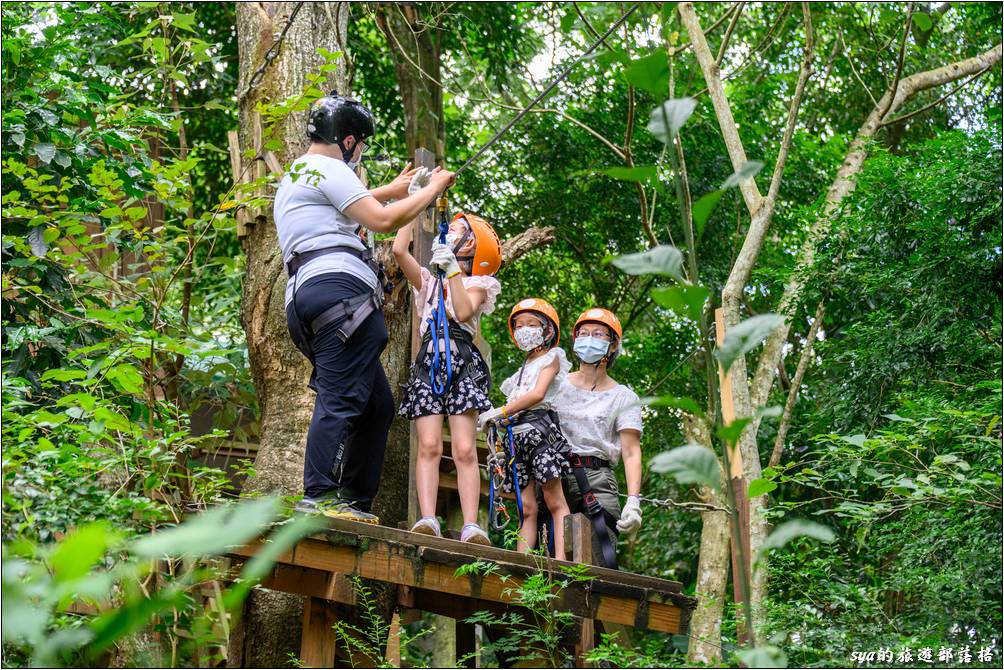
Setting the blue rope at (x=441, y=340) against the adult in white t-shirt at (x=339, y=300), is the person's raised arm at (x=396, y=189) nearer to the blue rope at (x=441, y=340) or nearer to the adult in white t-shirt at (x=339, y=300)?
the adult in white t-shirt at (x=339, y=300)

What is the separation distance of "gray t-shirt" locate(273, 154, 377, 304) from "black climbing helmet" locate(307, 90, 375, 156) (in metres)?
0.14

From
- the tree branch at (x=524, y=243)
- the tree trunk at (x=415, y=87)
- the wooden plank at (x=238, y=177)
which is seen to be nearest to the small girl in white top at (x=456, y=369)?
the tree branch at (x=524, y=243)

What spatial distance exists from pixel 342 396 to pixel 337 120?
1042 millimetres

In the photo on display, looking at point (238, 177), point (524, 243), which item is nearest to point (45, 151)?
point (238, 177)

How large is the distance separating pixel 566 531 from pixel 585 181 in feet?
21.2

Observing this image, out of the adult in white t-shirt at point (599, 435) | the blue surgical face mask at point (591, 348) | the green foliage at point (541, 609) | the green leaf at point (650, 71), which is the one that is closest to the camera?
the green leaf at point (650, 71)

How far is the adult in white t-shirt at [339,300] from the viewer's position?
398cm

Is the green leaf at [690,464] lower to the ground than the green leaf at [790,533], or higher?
higher

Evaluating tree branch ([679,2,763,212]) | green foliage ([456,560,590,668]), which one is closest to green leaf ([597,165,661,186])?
green foliage ([456,560,590,668])

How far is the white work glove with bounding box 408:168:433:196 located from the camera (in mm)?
4391

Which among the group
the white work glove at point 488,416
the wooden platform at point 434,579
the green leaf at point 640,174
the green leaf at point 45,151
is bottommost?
the wooden platform at point 434,579

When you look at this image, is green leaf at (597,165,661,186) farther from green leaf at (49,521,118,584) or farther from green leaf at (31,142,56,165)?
green leaf at (31,142,56,165)

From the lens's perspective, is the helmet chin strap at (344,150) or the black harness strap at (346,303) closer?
the black harness strap at (346,303)

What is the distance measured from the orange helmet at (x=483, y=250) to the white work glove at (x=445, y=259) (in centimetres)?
29
